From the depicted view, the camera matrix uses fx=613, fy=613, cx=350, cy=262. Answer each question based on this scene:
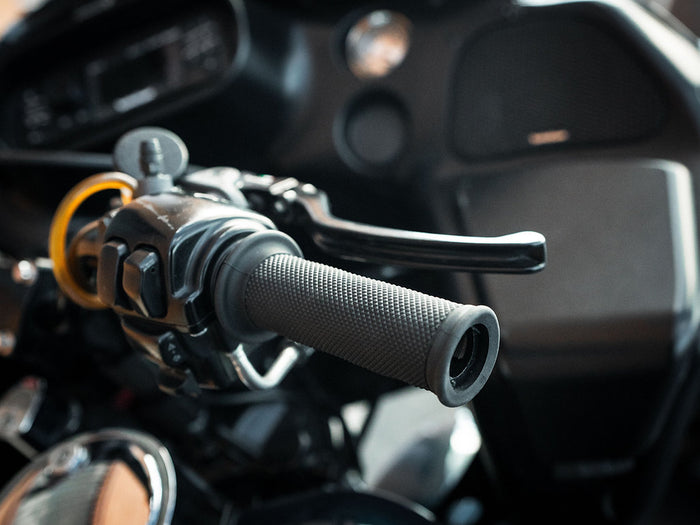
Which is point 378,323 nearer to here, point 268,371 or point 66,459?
point 268,371

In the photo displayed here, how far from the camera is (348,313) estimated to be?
25 centimetres

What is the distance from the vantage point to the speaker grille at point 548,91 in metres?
A: 0.56

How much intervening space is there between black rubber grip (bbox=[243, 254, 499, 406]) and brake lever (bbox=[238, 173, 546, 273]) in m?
0.04

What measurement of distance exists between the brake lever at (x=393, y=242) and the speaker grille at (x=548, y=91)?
1.03ft

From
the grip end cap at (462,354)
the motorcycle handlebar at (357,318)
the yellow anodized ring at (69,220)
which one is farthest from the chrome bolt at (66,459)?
the grip end cap at (462,354)

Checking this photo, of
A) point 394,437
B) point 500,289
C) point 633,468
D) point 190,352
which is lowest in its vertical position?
point 394,437

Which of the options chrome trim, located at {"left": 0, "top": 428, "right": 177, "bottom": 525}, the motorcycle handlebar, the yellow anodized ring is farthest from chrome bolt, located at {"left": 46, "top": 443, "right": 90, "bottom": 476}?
the motorcycle handlebar

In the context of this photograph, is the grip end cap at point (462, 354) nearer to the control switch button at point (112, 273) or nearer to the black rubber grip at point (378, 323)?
the black rubber grip at point (378, 323)

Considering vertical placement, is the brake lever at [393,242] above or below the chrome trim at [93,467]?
above

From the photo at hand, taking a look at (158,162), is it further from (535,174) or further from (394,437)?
(394,437)

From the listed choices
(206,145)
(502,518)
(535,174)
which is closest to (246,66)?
(206,145)

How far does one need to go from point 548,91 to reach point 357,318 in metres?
0.42

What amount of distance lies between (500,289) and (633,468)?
0.21 meters

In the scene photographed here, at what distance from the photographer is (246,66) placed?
697mm
